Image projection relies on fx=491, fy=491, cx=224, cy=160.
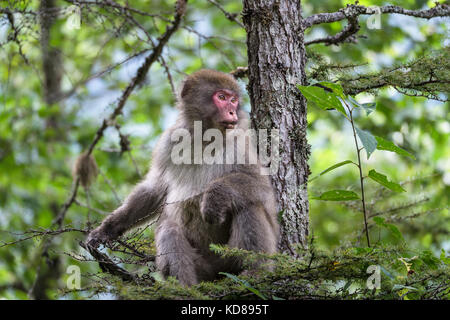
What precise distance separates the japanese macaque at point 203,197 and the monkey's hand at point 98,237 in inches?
0.4

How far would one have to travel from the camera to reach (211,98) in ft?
16.9

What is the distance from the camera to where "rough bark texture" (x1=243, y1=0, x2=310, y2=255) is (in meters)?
4.41

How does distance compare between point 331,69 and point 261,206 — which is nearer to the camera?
point 261,206

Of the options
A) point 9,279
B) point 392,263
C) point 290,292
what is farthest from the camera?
point 9,279

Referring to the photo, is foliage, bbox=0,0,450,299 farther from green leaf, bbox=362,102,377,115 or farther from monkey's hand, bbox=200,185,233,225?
monkey's hand, bbox=200,185,233,225

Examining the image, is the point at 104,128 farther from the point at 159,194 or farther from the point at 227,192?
the point at 227,192

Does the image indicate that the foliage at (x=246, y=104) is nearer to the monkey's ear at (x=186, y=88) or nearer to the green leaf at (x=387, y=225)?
the green leaf at (x=387, y=225)

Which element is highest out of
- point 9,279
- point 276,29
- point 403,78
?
point 276,29

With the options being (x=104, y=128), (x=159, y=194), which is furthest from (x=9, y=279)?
(x=159, y=194)

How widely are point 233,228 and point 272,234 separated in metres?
0.35

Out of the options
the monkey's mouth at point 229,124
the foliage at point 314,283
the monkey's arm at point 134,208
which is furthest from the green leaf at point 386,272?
the monkey's arm at point 134,208

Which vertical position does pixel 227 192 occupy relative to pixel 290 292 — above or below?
above

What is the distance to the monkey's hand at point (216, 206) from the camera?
432cm

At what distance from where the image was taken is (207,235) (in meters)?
4.77
